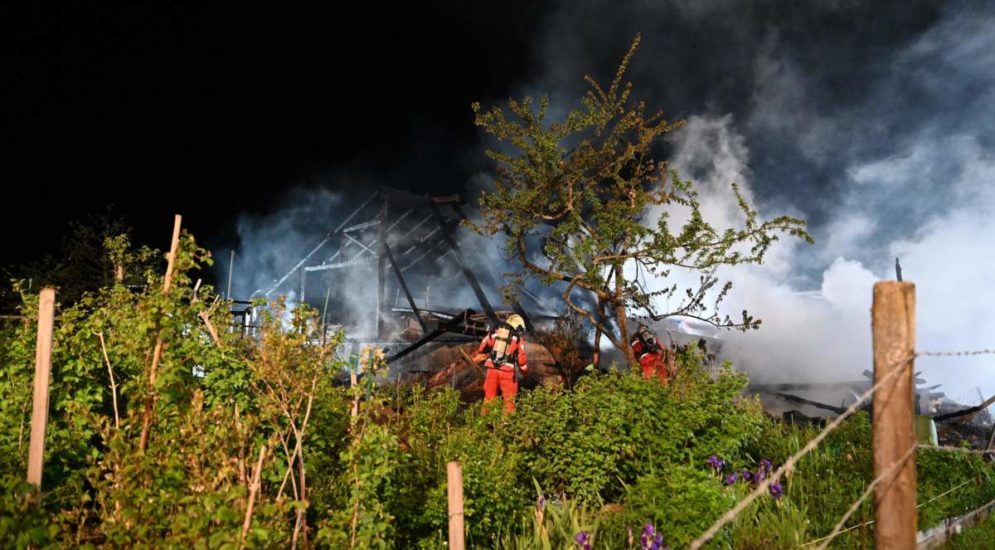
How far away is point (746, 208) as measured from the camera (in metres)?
12.2

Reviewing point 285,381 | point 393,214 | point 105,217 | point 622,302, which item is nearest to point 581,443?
point 285,381

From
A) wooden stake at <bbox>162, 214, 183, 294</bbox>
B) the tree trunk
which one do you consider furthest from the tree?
wooden stake at <bbox>162, 214, 183, 294</bbox>

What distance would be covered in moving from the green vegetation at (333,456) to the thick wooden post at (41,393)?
0.16 meters

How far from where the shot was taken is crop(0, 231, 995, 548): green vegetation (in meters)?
4.06

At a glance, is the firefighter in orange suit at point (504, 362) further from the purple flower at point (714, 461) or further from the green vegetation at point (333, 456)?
the purple flower at point (714, 461)

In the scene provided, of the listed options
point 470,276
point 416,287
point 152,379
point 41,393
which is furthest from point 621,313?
point 416,287

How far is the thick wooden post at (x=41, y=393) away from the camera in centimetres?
386

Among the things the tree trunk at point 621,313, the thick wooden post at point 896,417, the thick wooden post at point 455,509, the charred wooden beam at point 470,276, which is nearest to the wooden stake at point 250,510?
the thick wooden post at point 455,509

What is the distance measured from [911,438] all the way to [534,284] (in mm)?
19839

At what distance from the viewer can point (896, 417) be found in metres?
3.52

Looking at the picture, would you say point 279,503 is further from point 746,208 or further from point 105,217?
point 105,217

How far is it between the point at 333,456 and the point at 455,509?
8.42 ft

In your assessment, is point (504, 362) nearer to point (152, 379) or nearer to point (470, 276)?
point (470, 276)

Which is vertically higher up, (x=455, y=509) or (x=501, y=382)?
(x=501, y=382)
